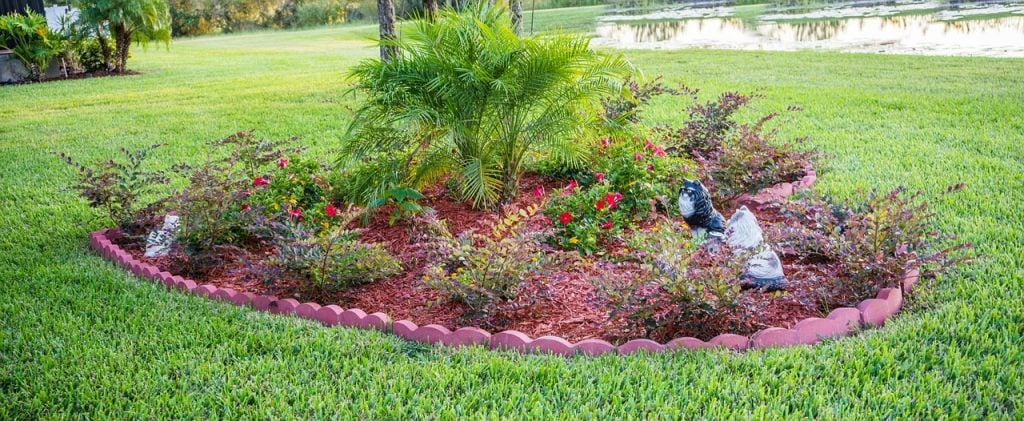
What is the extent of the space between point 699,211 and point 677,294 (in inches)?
34.2

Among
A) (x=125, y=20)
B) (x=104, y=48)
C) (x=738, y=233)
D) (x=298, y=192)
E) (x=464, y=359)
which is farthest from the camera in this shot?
(x=104, y=48)

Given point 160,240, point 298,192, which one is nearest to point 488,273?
point 298,192

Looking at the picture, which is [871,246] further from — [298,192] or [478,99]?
[298,192]

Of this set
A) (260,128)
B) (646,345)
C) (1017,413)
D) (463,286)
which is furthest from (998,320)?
(260,128)

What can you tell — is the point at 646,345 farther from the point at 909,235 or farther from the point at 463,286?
the point at 909,235

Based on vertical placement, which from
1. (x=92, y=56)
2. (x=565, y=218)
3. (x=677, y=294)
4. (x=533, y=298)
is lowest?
(x=533, y=298)

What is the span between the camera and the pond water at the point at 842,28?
1603 centimetres

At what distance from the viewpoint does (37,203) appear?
20.1ft

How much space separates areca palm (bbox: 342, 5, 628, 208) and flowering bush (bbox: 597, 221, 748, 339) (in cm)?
161

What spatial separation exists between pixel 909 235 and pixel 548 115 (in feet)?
7.32

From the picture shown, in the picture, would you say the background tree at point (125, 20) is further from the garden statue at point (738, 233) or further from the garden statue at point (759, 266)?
the garden statue at point (759, 266)

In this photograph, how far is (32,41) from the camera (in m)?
15.1

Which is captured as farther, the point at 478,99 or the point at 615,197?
the point at 478,99

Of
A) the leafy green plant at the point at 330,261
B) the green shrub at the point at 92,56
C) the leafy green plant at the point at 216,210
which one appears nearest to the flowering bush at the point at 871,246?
the leafy green plant at the point at 330,261
